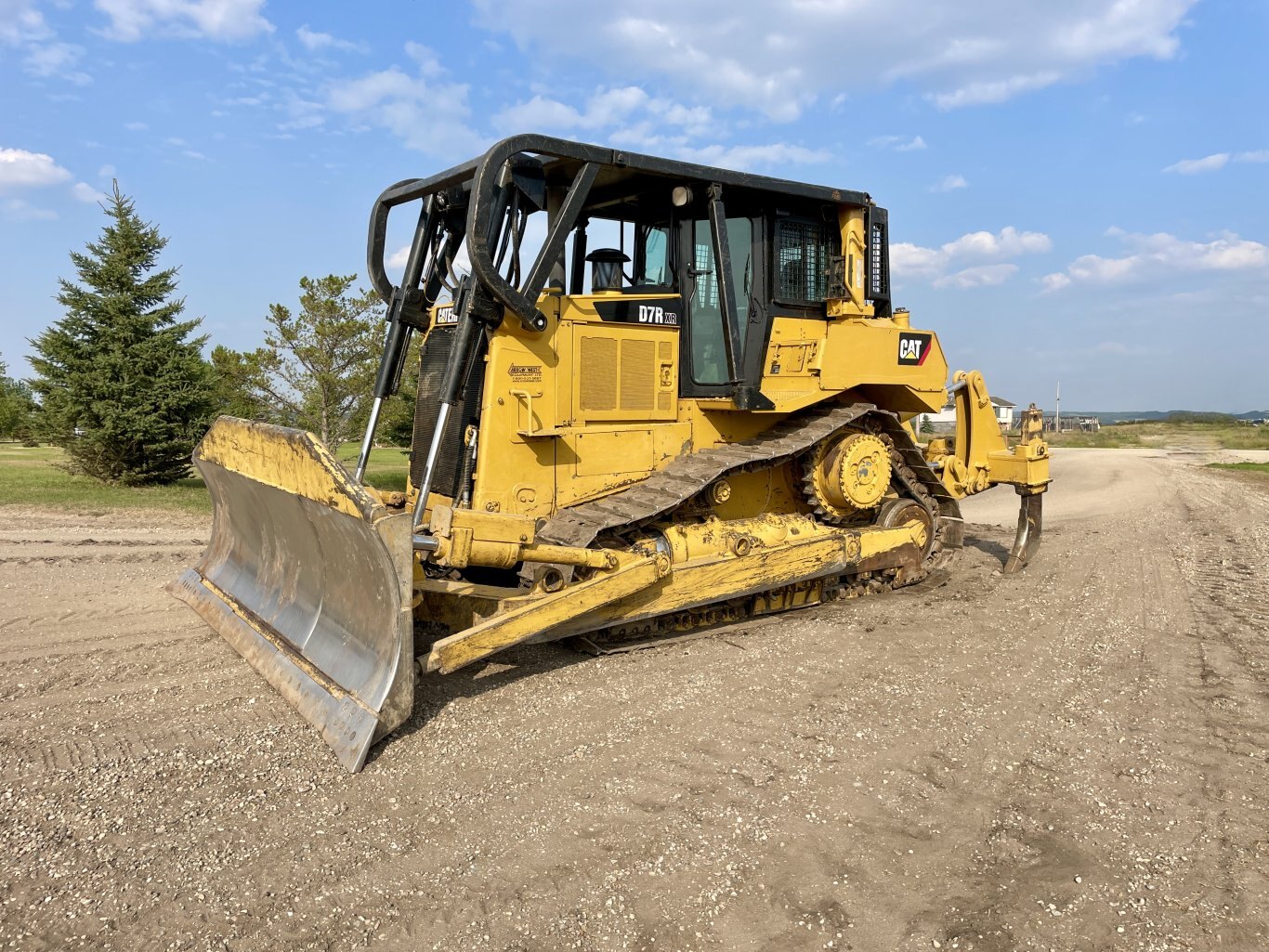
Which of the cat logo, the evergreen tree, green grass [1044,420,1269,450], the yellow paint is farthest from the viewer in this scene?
green grass [1044,420,1269,450]

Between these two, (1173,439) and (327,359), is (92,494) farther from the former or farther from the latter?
(1173,439)

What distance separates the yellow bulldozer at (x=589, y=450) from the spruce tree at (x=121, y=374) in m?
10.4

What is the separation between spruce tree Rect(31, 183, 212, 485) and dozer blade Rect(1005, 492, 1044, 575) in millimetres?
14468

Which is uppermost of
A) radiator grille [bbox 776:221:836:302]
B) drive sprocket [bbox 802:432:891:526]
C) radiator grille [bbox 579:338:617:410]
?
radiator grille [bbox 776:221:836:302]

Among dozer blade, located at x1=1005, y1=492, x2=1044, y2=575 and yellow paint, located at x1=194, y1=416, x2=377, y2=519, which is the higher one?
yellow paint, located at x1=194, y1=416, x2=377, y2=519

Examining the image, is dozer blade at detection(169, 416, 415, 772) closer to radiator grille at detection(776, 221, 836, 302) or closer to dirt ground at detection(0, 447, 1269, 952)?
dirt ground at detection(0, 447, 1269, 952)

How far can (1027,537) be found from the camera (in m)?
9.21

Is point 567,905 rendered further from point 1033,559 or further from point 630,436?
point 1033,559

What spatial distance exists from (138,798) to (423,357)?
3536mm

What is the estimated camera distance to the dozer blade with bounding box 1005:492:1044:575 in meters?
9.20

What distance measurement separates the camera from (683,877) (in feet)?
10.9

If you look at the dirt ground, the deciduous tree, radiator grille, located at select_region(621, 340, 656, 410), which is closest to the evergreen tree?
the deciduous tree

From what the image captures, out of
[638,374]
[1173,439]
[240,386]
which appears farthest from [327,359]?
[1173,439]

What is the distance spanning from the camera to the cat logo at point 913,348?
763 centimetres
